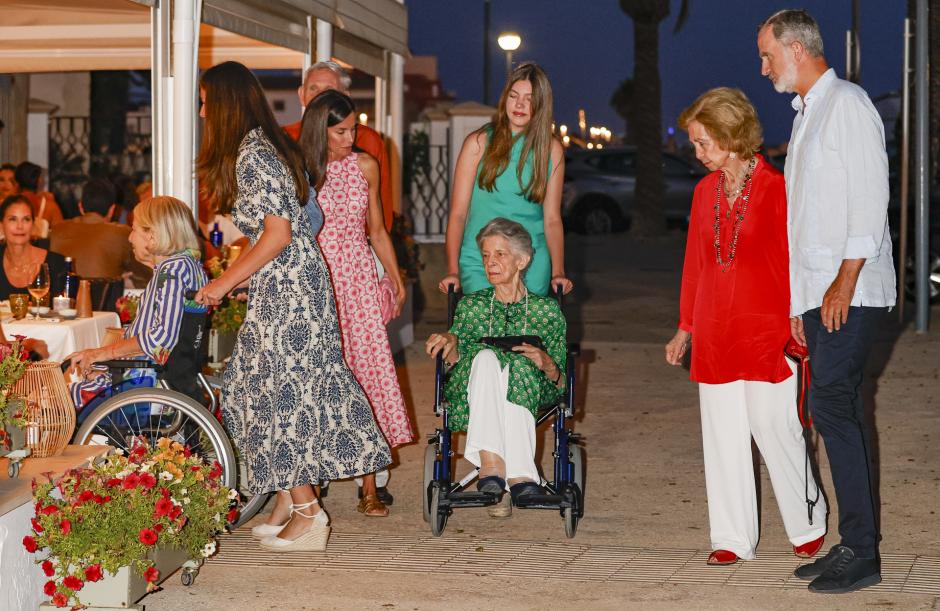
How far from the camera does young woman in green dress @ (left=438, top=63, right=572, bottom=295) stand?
589cm

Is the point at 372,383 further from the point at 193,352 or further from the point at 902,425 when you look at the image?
the point at 902,425

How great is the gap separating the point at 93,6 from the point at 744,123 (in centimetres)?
647

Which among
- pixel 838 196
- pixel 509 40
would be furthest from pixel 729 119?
pixel 509 40

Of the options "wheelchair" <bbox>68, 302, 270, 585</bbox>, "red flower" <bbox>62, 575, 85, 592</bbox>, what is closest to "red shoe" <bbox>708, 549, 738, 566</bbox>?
"wheelchair" <bbox>68, 302, 270, 585</bbox>

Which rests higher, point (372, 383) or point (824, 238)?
point (824, 238)

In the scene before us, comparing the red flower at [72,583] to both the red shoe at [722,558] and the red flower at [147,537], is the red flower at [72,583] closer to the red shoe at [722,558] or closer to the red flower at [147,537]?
the red flower at [147,537]

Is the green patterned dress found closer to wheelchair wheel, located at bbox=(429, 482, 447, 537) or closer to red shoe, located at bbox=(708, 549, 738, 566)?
wheelchair wheel, located at bbox=(429, 482, 447, 537)

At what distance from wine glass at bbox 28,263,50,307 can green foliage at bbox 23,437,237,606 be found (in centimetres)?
232

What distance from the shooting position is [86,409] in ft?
18.6

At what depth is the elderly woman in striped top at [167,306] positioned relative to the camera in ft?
17.9

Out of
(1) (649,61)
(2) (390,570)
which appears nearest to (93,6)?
(2) (390,570)

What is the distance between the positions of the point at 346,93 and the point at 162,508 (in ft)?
7.82

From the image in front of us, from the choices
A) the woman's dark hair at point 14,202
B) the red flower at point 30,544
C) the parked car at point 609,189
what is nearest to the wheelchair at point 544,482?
the red flower at point 30,544

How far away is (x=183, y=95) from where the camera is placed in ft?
25.2
